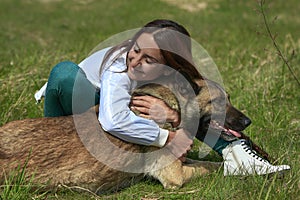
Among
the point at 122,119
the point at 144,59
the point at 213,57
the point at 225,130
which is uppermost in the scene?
the point at 144,59

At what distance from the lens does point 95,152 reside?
11.3 ft

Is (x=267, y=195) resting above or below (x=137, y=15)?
above

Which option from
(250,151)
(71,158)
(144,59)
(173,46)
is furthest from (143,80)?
(250,151)

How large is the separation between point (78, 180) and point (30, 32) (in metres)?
7.26

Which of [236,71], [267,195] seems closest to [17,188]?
[267,195]

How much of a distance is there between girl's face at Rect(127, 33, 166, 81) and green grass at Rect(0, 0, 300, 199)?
0.75 metres

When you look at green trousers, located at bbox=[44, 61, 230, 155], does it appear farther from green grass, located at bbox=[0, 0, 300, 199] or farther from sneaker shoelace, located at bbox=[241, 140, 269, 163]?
green grass, located at bbox=[0, 0, 300, 199]

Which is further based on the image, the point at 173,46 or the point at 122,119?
the point at 173,46

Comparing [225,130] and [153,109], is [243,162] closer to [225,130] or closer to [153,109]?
[225,130]

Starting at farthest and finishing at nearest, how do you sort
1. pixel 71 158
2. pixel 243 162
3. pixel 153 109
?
pixel 153 109 < pixel 243 162 < pixel 71 158

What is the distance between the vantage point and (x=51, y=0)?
13.3m

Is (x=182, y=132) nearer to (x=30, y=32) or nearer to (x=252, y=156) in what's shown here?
(x=252, y=156)

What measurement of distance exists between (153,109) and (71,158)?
66 centimetres

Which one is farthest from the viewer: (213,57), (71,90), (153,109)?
(213,57)
